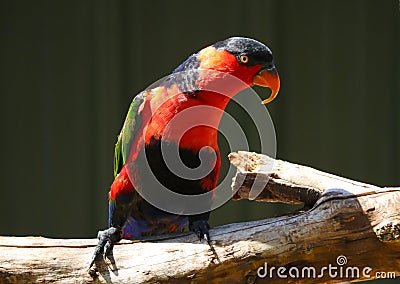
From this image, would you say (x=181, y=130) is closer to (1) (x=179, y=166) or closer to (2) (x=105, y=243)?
(1) (x=179, y=166)

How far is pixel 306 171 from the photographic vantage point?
1.78 m

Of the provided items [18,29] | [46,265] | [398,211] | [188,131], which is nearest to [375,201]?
[398,211]

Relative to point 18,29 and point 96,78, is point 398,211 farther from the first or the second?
point 18,29

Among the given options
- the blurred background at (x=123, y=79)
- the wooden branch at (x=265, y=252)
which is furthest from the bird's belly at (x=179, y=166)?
the blurred background at (x=123, y=79)

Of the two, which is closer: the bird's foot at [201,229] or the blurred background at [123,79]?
the bird's foot at [201,229]

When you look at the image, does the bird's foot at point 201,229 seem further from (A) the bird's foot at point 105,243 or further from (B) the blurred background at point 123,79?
(B) the blurred background at point 123,79

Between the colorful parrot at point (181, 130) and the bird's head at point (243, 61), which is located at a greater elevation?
the bird's head at point (243, 61)

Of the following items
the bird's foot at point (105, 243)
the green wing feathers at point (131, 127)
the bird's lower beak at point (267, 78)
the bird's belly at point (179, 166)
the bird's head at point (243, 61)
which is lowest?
the bird's foot at point (105, 243)

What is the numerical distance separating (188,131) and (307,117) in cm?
177

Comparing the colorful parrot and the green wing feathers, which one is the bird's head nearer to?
the colorful parrot

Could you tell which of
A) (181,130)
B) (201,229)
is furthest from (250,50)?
(201,229)

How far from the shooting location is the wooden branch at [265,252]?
1.55 metres

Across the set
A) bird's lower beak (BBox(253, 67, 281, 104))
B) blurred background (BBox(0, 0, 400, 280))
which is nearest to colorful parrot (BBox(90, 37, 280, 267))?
bird's lower beak (BBox(253, 67, 281, 104))

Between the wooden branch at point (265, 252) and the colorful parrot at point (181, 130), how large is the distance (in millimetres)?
89
